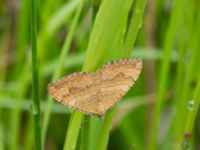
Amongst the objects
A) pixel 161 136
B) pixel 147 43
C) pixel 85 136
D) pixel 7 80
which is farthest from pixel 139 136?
pixel 85 136

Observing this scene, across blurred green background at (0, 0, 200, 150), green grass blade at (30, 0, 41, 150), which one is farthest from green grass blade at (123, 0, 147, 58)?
green grass blade at (30, 0, 41, 150)

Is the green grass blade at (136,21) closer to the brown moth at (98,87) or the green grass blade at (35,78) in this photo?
the brown moth at (98,87)

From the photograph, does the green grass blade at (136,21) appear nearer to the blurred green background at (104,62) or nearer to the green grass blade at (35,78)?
the blurred green background at (104,62)

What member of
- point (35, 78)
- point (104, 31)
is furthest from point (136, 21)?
point (35, 78)

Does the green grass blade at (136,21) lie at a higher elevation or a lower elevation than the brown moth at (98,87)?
higher

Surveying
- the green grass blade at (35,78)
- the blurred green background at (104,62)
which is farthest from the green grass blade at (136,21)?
the green grass blade at (35,78)
